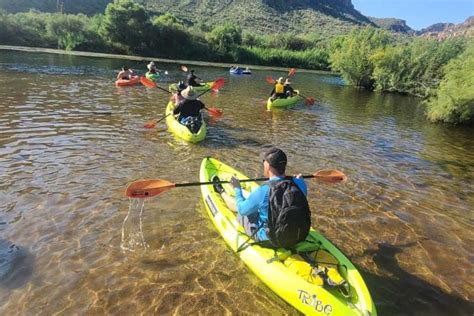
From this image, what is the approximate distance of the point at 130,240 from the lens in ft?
20.6

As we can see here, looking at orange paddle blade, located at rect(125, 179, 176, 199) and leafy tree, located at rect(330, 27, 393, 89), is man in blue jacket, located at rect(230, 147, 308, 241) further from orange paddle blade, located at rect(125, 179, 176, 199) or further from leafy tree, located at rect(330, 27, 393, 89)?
leafy tree, located at rect(330, 27, 393, 89)

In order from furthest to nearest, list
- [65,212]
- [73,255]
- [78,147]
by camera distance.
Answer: [78,147] < [65,212] < [73,255]

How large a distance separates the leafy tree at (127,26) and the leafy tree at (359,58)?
29.0 m

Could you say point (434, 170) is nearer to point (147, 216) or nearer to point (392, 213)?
point (392, 213)

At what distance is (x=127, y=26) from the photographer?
5353 centimetres

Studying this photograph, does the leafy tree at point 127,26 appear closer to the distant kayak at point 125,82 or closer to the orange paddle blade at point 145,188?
the distant kayak at point 125,82

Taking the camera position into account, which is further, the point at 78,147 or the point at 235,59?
the point at 235,59

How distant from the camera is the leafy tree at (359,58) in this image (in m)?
34.7

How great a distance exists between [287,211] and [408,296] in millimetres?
2242

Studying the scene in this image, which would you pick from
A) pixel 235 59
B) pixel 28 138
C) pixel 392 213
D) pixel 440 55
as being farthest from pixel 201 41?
pixel 392 213

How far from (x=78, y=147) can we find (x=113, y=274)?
5785mm

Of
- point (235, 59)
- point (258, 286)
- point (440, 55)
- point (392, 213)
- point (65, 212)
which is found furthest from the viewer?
point (235, 59)

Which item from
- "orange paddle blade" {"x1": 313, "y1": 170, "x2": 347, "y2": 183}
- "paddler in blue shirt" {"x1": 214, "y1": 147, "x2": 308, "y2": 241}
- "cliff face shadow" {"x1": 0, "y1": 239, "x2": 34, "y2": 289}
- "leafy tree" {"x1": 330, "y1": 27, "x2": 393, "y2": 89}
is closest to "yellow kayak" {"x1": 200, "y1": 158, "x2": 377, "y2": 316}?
"paddler in blue shirt" {"x1": 214, "y1": 147, "x2": 308, "y2": 241}

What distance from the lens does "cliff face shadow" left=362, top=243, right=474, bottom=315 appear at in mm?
5148
